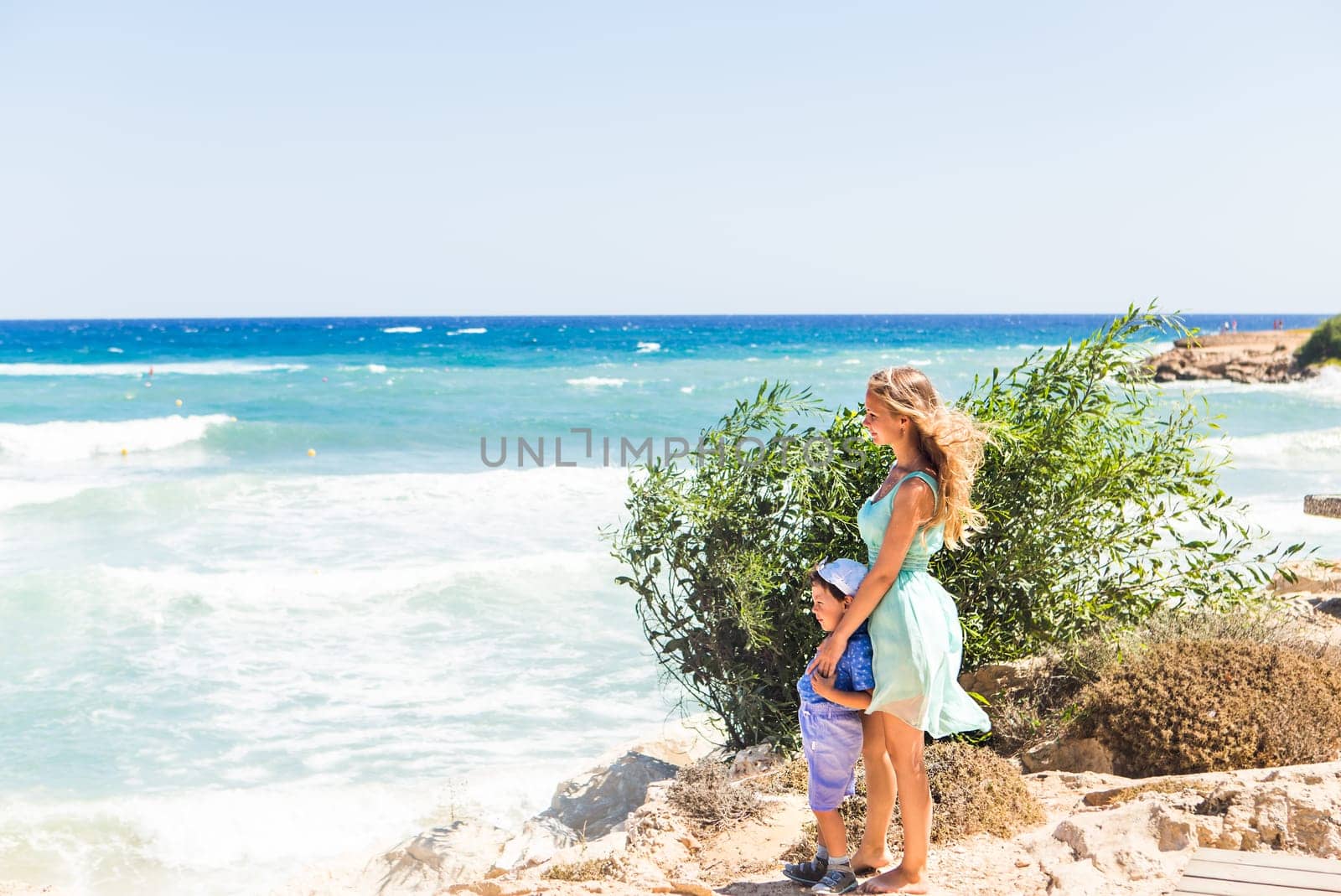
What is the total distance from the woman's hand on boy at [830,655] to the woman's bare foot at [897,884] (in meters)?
0.78

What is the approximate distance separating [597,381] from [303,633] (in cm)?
3426

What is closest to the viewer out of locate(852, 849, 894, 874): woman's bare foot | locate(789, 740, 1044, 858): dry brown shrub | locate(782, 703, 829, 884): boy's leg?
locate(782, 703, 829, 884): boy's leg

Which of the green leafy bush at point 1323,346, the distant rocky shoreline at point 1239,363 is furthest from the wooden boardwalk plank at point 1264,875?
the green leafy bush at point 1323,346

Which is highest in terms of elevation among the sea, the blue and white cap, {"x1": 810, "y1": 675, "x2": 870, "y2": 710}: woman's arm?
the blue and white cap

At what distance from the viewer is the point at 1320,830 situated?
3547 mm

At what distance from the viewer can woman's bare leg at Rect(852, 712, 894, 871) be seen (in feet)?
11.8

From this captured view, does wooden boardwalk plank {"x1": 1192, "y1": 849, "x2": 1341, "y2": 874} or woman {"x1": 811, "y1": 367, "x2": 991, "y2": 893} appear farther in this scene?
woman {"x1": 811, "y1": 367, "x2": 991, "y2": 893}

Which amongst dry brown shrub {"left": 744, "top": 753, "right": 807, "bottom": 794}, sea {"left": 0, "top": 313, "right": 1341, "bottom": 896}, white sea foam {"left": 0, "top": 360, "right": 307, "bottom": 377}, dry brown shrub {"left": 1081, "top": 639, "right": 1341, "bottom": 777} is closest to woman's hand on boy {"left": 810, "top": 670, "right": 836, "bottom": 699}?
dry brown shrub {"left": 744, "top": 753, "right": 807, "bottom": 794}

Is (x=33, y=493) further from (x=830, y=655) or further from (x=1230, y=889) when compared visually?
(x=1230, y=889)

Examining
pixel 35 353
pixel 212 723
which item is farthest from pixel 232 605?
pixel 35 353

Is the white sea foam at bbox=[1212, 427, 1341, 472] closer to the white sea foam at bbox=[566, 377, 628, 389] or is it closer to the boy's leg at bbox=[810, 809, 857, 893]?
the boy's leg at bbox=[810, 809, 857, 893]

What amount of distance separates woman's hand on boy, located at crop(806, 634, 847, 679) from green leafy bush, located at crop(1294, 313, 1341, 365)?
151 feet

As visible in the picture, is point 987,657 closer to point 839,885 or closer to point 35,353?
point 839,885

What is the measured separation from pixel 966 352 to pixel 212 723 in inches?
2564
